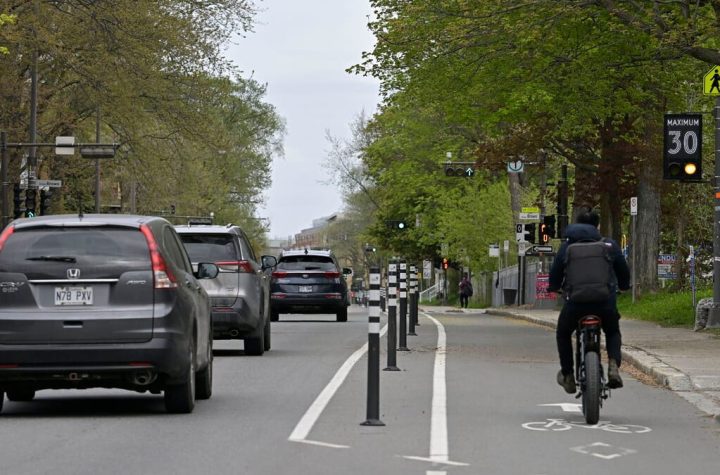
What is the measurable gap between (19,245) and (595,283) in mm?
4738

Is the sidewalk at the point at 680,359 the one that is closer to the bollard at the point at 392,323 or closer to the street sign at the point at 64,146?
the bollard at the point at 392,323

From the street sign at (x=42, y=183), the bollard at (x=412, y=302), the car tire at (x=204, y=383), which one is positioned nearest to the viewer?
the car tire at (x=204, y=383)

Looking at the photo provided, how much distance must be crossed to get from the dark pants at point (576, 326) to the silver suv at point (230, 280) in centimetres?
843

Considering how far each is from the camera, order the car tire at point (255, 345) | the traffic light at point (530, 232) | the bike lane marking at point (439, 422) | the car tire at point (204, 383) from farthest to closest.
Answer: the traffic light at point (530, 232) < the car tire at point (255, 345) < the car tire at point (204, 383) < the bike lane marking at point (439, 422)

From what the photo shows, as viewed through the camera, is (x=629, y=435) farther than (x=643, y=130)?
No

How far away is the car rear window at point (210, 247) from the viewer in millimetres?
21375

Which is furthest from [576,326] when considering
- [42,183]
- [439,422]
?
[42,183]

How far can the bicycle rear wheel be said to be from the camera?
496 inches

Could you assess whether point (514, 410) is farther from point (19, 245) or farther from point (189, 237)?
point (189, 237)

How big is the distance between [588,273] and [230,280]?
30.3 feet

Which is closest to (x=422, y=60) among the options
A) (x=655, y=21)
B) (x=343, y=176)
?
(x=655, y=21)

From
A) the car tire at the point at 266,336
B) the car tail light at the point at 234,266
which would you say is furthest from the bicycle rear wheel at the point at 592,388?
the car tire at the point at 266,336

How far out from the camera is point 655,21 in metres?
26.2

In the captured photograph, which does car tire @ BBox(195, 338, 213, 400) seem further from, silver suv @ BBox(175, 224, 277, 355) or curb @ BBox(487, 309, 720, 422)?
silver suv @ BBox(175, 224, 277, 355)
